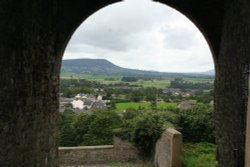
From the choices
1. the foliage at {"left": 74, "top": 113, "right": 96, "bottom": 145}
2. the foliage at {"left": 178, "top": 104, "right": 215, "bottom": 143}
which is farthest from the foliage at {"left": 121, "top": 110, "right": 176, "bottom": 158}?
the foliage at {"left": 74, "top": 113, "right": 96, "bottom": 145}

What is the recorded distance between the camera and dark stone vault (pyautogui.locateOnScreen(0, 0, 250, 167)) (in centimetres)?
365

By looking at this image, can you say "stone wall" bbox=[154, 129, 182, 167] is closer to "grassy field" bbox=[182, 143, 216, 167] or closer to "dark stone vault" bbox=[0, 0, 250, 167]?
"grassy field" bbox=[182, 143, 216, 167]

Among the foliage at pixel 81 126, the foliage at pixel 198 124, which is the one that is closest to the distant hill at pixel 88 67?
the foliage at pixel 81 126

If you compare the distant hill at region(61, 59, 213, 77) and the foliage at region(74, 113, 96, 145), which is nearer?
the foliage at region(74, 113, 96, 145)

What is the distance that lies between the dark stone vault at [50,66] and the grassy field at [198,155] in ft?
8.90

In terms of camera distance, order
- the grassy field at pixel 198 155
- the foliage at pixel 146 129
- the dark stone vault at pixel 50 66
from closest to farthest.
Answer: the dark stone vault at pixel 50 66, the grassy field at pixel 198 155, the foliage at pixel 146 129

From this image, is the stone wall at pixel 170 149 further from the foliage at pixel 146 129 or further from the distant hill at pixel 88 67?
the distant hill at pixel 88 67

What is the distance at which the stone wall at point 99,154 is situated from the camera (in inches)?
430

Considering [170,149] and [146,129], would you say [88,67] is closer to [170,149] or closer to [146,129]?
[146,129]

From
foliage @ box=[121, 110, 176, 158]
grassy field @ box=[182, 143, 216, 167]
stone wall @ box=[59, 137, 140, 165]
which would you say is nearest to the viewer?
grassy field @ box=[182, 143, 216, 167]

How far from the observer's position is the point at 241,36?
14.1 feet

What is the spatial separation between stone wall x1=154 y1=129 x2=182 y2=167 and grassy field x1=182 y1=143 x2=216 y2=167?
29 centimetres

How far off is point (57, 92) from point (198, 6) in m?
2.96

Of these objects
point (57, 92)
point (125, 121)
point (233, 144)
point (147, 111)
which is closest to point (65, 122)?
point (125, 121)
